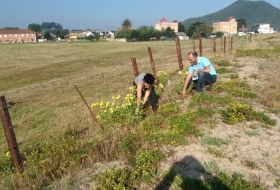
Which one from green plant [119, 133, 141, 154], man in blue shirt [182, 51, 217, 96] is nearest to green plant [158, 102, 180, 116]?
man in blue shirt [182, 51, 217, 96]

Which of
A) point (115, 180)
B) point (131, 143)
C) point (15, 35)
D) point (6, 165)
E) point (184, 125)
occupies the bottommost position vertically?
point (6, 165)

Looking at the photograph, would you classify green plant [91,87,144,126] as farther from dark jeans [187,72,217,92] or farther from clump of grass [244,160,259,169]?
clump of grass [244,160,259,169]

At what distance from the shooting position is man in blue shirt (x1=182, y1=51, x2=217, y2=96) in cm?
749

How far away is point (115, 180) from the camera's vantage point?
12.7 feet

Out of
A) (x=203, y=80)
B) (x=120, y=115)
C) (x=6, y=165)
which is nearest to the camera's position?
(x=6, y=165)

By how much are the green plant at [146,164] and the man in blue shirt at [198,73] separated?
3462 mm

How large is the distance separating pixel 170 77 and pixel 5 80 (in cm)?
1537

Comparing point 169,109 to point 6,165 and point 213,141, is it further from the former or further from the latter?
point 6,165

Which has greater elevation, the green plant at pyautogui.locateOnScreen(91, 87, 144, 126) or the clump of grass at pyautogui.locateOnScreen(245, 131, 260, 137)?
the green plant at pyautogui.locateOnScreen(91, 87, 144, 126)

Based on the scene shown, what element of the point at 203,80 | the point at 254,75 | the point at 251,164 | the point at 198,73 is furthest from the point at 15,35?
the point at 251,164

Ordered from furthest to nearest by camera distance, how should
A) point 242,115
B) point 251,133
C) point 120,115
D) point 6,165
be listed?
1. point 120,115
2. point 242,115
3. point 251,133
4. point 6,165

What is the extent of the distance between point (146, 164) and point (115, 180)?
1.92 ft

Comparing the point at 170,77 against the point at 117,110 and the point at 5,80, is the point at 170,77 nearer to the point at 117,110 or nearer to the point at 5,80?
the point at 117,110

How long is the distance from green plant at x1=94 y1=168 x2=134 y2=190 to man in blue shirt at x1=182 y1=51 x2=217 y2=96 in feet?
13.5
